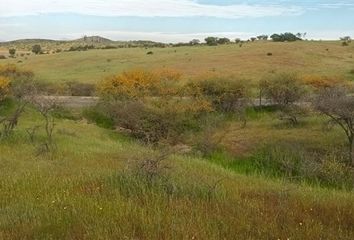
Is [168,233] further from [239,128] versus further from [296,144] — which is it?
[239,128]

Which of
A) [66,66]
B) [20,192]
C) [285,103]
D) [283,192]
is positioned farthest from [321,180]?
[66,66]

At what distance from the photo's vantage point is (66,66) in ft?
238

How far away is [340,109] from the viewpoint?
25344 mm

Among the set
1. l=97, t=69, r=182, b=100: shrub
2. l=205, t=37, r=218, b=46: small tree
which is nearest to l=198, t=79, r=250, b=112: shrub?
l=97, t=69, r=182, b=100: shrub

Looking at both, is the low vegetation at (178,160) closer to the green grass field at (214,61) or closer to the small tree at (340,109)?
the small tree at (340,109)

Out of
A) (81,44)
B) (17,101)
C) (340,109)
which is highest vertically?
(340,109)

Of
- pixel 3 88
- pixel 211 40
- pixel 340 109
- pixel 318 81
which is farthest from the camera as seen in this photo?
pixel 211 40

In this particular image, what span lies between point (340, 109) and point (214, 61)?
42147 mm

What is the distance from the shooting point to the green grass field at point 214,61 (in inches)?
2351

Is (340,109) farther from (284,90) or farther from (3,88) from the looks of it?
(3,88)

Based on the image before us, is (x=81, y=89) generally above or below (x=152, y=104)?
below

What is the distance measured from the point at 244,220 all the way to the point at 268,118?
102ft

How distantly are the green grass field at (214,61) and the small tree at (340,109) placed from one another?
91.1ft

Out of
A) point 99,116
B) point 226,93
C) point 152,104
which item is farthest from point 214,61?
point 152,104
